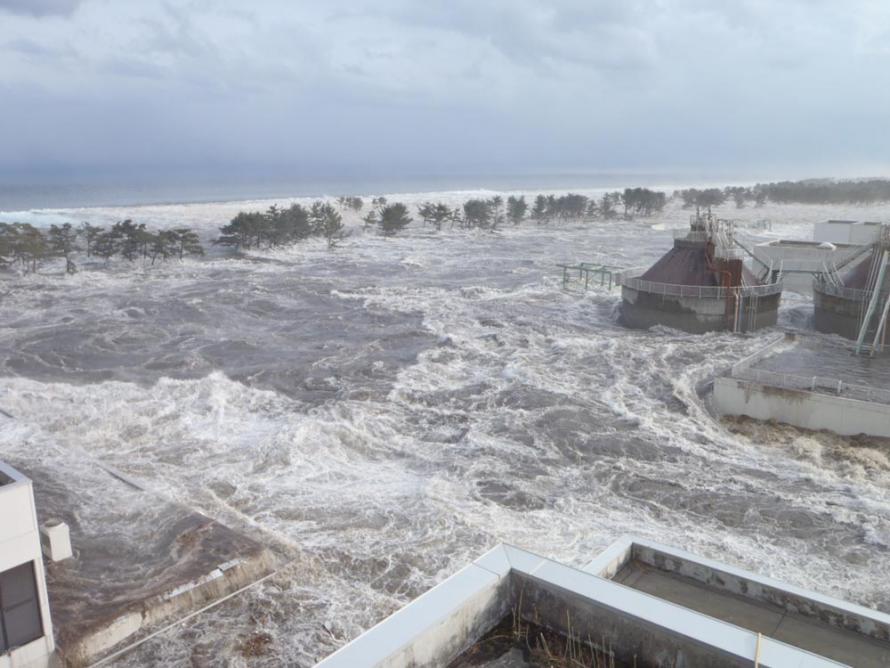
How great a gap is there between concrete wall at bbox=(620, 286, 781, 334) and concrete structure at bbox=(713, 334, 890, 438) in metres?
7.69

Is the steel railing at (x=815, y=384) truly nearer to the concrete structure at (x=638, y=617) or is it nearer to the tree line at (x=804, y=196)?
the concrete structure at (x=638, y=617)

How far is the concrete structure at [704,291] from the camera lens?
33.7 metres

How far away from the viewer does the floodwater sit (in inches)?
566

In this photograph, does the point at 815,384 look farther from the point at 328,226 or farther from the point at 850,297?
the point at 328,226

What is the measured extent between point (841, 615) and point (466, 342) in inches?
980

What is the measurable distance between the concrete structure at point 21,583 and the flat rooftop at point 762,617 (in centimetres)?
778

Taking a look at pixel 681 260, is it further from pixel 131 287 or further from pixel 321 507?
pixel 131 287

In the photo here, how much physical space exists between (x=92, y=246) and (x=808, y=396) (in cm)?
5133

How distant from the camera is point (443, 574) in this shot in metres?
14.1

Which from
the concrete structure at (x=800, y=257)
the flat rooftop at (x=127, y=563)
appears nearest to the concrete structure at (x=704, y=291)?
the concrete structure at (x=800, y=257)

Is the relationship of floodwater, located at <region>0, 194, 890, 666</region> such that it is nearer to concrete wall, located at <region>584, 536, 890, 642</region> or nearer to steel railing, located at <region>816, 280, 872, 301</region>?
steel railing, located at <region>816, 280, 872, 301</region>

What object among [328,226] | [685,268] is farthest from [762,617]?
[328,226]

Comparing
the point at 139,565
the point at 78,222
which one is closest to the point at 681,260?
the point at 139,565

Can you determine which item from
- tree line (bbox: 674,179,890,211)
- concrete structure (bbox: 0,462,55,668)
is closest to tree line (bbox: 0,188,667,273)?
concrete structure (bbox: 0,462,55,668)
